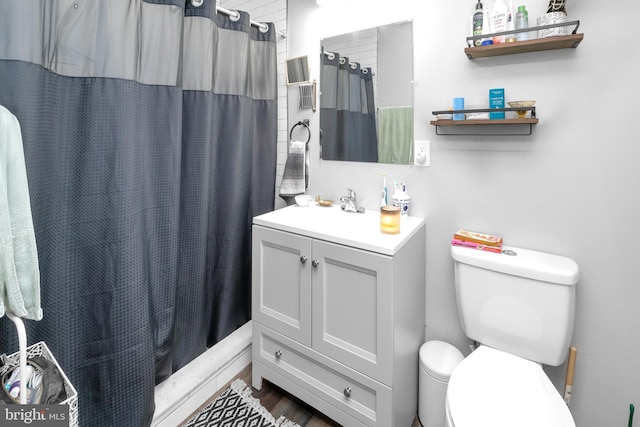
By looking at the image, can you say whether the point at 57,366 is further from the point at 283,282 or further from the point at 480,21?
the point at 480,21

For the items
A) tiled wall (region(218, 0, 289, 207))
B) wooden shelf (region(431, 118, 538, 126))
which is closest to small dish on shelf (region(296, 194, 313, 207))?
tiled wall (region(218, 0, 289, 207))

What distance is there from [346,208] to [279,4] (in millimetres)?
1331

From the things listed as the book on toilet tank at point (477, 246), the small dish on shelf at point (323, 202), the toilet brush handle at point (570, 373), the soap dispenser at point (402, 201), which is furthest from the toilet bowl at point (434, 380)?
the small dish on shelf at point (323, 202)

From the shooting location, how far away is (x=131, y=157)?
4.09 ft

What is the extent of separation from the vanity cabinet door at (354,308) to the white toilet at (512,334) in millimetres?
284

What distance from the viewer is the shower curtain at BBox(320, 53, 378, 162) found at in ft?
5.60

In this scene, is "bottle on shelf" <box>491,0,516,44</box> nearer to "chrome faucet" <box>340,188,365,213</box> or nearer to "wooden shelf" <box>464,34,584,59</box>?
"wooden shelf" <box>464,34,584,59</box>

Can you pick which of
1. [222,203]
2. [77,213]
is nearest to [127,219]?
[77,213]

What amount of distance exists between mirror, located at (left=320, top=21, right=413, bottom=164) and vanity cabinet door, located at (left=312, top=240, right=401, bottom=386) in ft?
2.06

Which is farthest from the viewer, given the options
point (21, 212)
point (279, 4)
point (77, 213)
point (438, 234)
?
point (279, 4)

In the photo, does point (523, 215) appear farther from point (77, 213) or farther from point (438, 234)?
point (77, 213)

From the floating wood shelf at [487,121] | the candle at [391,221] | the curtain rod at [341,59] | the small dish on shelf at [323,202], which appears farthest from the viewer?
the small dish on shelf at [323,202]

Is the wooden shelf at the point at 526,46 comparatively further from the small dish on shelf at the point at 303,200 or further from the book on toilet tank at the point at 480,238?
the small dish on shelf at the point at 303,200

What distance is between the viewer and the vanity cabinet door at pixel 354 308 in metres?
1.22
